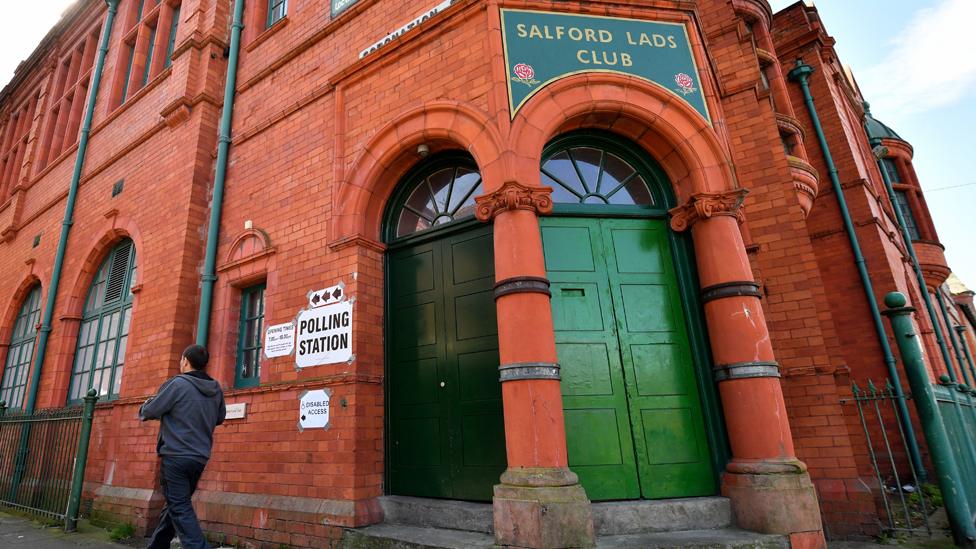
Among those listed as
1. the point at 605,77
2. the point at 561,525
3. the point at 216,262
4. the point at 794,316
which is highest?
the point at 605,77

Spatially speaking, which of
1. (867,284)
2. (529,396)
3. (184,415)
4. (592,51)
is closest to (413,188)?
(592,51)

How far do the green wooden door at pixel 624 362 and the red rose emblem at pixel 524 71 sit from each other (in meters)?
1.42

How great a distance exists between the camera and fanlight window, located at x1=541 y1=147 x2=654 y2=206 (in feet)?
16.8

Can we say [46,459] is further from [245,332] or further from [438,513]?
[438,513]

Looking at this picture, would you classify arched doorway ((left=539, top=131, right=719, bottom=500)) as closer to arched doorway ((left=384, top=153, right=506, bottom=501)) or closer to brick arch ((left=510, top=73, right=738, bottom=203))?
brick arch ((left=510, top=73, right=738, bottom=203))

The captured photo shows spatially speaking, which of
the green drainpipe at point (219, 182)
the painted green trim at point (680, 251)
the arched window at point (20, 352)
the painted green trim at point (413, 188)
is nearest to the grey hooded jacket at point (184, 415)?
the painted green trim at point (413, 188)

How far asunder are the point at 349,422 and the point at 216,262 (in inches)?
138

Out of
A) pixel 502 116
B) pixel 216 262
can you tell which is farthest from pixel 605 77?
pixel 216 262

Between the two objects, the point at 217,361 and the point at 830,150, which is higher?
the point at 830,150

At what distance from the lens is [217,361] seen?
615 cm

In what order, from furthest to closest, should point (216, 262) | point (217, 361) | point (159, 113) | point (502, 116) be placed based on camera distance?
1. point (159, 113)
2. point (216, 262)
3. point (217, 361)
4. point (502, 116)

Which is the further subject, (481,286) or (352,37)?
(352,37)

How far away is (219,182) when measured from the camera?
7047 millimetres

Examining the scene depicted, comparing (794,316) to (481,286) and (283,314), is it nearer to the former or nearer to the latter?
(481,286)
